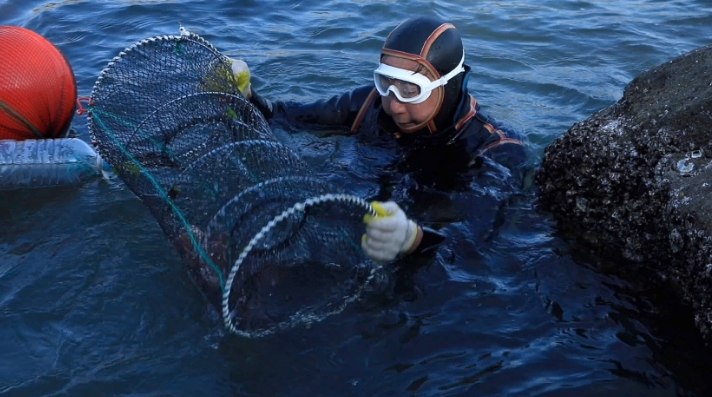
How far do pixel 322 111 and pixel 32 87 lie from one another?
2.14 m

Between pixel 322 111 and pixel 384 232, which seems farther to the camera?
pixel 322 111

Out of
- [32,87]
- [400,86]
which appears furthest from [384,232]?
[32,87]

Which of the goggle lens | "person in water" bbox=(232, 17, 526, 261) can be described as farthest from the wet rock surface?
the goggle lens

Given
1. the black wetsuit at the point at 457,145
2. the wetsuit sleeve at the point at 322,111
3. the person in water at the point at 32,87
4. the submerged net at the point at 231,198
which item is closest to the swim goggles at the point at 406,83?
the black wetsuit at the point at 457,145

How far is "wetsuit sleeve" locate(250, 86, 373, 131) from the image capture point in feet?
18.9

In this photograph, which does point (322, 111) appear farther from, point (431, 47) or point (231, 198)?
point (231, 198)


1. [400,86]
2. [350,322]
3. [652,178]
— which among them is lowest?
[350,322]

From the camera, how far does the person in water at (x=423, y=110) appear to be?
493 cm

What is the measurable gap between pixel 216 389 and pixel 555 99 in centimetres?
510

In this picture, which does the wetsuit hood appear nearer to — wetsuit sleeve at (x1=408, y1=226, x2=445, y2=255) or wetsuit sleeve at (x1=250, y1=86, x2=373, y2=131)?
wetsuit sleeve at (x1=250, y1=86, x2=373, y2=131)

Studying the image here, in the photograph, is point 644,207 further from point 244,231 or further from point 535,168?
point 244,231

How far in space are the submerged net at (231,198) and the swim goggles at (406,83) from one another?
0.83m

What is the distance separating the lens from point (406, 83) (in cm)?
496

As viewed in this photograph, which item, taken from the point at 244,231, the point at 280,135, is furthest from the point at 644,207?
the point at 280,135
